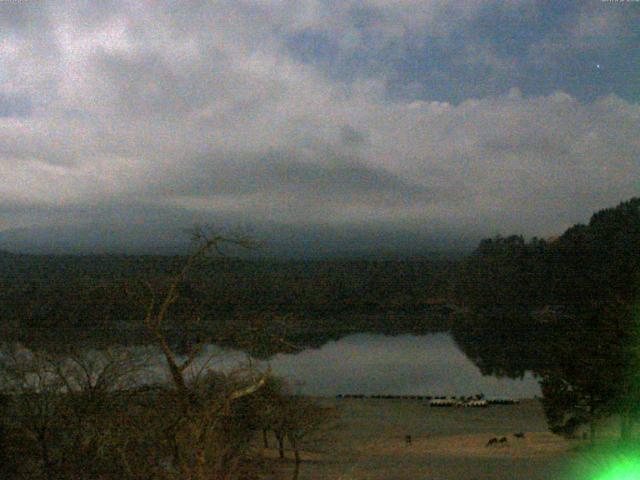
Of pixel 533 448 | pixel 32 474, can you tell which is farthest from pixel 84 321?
pixel 32 474

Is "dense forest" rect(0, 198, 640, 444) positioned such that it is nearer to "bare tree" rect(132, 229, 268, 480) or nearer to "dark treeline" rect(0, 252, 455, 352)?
"dark treeline" rect(0, 252, 455, 352)

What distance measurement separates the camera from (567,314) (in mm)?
39625

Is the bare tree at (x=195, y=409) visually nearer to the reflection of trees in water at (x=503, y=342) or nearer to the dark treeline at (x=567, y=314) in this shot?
the dark treeline at (x=567, y=314)

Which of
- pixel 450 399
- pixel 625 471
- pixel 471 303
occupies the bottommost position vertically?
pixel 450 399

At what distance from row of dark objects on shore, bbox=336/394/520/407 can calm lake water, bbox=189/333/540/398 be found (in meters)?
1.29

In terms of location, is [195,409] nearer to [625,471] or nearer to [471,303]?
[625,471]

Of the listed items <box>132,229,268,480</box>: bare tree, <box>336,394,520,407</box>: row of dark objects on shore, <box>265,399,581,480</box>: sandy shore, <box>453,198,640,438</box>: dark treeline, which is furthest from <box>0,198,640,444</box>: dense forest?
<box>336,394,520,407</box>: row of dark objects on shore

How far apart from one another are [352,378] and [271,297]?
18954 mm

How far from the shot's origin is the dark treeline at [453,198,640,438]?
14141 millimetres

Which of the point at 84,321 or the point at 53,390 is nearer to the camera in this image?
the point at 53,390

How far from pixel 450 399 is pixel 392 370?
30.4 ft

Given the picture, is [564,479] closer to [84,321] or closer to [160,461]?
[160,461]

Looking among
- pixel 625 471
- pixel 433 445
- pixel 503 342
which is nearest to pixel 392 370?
pixel 503 342

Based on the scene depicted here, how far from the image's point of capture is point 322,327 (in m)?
52.2
